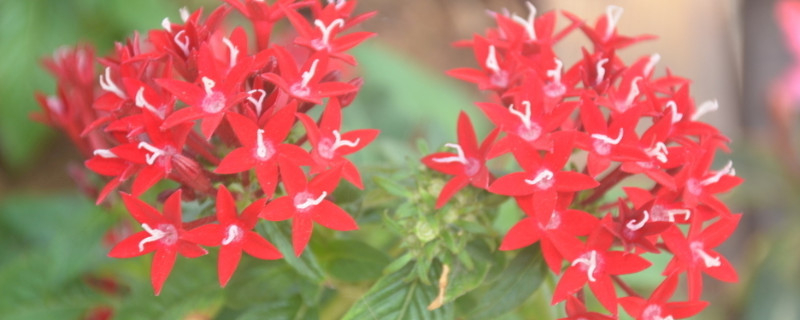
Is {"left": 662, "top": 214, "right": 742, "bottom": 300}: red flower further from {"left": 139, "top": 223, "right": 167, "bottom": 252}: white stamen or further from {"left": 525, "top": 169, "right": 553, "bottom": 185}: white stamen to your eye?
{"left": 139, "top": 223, "right": 167, "bottom": 252}: white stamen

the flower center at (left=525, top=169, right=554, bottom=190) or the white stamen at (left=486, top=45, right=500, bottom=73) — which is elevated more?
the white stamen at (left=486, top=45, right=500, bottom=73)

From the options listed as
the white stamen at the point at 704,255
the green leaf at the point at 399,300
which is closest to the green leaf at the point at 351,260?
the green leaf at the point at 399,300

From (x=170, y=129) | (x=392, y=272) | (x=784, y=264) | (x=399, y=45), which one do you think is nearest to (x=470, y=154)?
(x=392, y=272)

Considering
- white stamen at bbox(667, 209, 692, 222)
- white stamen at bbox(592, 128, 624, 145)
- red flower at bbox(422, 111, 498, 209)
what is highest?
white stamen at bbox(592, 128, 624, 145)

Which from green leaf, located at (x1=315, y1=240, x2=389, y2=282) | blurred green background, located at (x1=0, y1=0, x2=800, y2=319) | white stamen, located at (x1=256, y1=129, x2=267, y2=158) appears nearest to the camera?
white stamen, located at (x1=256, y1=129, x2=267, y2=158)

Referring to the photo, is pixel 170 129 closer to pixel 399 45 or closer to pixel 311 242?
pixel 311 242

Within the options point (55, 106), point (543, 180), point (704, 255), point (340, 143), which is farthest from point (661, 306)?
point (55, 106)

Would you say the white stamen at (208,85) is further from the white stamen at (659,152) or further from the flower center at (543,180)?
the white stamen at (659,152)

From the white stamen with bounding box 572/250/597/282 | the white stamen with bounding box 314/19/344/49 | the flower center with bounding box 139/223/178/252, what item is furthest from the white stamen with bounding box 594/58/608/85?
the flower center with bounding box 139/223/178/252
